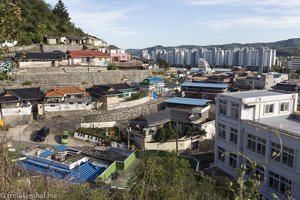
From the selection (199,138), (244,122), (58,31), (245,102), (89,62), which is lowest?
(199,138)

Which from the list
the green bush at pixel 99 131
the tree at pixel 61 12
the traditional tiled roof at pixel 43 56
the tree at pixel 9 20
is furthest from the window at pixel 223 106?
the tree at pixel 61 12

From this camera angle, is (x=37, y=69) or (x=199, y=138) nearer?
(x=199, y=138)

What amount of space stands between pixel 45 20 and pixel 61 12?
4.32 meters

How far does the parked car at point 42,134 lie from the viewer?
16562 millimetres

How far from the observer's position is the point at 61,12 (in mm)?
38688

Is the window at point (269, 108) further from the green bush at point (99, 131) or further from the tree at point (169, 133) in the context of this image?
the green bush at point (99, 131)

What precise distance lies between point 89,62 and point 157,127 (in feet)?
48.0

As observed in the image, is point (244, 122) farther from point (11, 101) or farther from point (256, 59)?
point (256, 59)

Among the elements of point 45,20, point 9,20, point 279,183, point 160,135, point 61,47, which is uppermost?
point 45,20

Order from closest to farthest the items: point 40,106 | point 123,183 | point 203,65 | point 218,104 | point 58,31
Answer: point 123,183 < point 218,104 < point 40,106 < point 58,31 < point 203,65

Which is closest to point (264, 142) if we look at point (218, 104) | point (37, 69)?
point (218, 104)

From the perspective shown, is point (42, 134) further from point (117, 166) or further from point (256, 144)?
point (256, 144)

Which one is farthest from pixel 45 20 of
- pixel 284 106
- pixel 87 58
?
pixel 284 106

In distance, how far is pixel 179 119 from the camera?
59.2 ft
